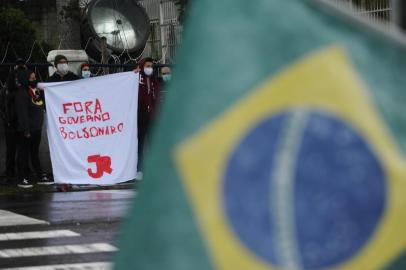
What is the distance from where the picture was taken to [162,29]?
31078 mm

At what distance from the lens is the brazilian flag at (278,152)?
2.04m

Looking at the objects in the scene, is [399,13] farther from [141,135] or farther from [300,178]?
[141,135]

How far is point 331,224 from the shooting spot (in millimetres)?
2053

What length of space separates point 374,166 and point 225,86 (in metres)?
0.29

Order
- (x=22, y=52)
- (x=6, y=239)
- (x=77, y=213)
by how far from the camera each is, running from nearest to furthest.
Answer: (x=6, y=239) → (x=77, y=213) → (x=22, y=52)

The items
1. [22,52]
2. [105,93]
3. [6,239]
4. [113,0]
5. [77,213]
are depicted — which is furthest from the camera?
[22,52]

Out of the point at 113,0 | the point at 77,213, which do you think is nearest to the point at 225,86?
the point at 77,213

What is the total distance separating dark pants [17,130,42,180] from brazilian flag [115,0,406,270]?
566 inches

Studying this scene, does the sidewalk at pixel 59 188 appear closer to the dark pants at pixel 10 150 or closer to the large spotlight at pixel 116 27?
the dark pants at pixel 10 150

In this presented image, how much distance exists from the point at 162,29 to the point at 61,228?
65.2 feet

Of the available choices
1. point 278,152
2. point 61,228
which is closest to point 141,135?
point 61,228

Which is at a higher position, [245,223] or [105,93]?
[245,223]

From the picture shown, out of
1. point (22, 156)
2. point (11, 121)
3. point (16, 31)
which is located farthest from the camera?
point (16, 31)

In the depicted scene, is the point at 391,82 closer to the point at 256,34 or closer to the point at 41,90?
the point at 256,34
